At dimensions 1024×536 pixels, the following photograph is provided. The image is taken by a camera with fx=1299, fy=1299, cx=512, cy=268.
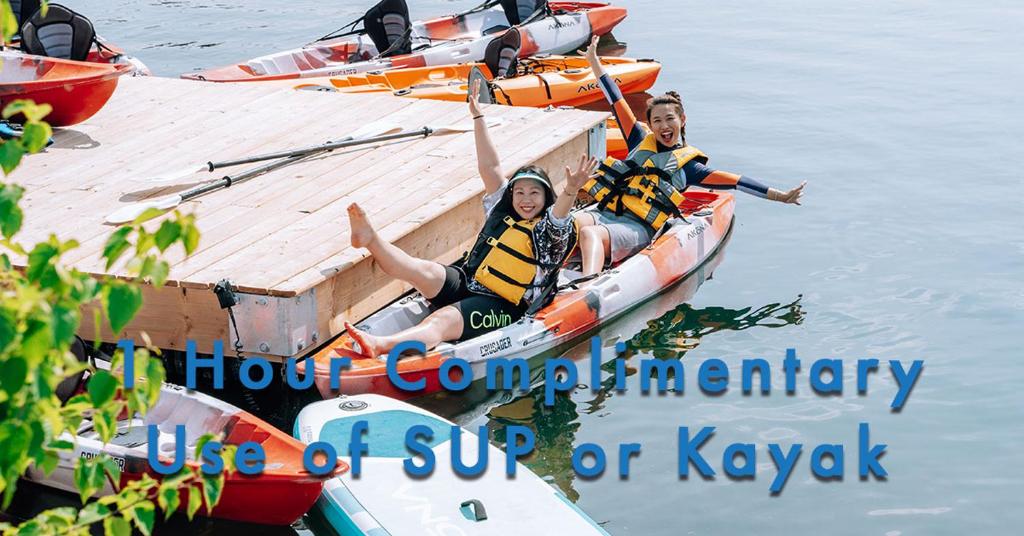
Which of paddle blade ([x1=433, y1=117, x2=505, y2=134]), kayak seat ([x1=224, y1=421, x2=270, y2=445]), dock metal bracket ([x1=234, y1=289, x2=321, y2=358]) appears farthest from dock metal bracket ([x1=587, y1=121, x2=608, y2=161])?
kayak seat ([x1=224, y1=421, x2=270, y2=445])

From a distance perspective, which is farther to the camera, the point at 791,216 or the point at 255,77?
the point at 255,77

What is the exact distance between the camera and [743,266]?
30.3 ft

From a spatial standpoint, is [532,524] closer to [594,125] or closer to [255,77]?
[594,125]

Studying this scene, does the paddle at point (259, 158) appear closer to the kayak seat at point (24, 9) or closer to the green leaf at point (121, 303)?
the kayak seat at point (24, 9)

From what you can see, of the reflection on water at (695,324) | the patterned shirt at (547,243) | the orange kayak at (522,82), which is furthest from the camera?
the orange kayak at (522,82)

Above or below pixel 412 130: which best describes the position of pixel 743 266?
below

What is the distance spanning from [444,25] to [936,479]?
956 cm

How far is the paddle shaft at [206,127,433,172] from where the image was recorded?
26.7 ft

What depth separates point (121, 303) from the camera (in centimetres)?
221

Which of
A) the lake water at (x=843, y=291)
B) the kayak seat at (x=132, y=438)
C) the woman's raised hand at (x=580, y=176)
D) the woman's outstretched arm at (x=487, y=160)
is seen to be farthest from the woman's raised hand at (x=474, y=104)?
the kayak seat at (x=132, y=438)

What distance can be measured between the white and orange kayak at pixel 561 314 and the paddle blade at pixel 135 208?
1378 mm

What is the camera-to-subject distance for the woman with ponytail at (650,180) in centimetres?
831

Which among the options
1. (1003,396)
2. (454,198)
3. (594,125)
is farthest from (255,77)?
(1003,396)

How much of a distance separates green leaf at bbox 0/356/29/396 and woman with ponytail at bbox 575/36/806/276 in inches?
245
